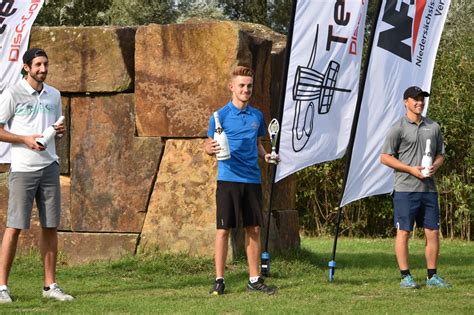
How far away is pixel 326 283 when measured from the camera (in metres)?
7.90

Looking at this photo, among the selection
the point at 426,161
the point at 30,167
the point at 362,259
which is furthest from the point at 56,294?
the point at 362,259

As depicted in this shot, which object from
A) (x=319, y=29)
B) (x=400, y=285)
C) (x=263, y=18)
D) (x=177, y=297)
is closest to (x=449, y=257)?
(x=400, y=285)

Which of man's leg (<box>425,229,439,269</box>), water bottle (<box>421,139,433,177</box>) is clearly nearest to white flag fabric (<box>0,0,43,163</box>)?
water bottle (<box>421,139,433,177</box>)

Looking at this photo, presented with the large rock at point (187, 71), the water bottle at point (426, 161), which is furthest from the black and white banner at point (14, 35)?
the water bottle at point (426, 161)

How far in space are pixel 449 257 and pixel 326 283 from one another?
10.4 ft

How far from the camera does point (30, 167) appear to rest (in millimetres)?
6918

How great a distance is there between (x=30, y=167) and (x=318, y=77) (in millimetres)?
2415

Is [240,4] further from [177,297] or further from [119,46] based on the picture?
[177,297]

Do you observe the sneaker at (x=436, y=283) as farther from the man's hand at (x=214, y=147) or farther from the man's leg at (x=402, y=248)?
the man's hand at (x=214, y=147)

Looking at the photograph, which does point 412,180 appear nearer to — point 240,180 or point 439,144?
point 439,144

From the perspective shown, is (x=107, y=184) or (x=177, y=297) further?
(x=107, y=184)

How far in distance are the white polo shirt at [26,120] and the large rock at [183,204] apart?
1.89m

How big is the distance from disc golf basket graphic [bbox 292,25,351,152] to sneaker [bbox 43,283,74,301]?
7.14 feet

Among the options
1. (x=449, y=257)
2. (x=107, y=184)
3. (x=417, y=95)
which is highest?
(x=417, y=95)
